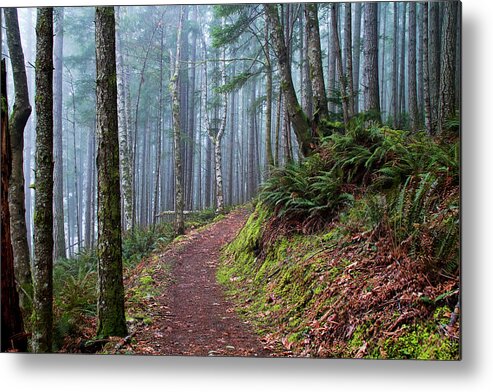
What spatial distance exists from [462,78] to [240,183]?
6.27 feet

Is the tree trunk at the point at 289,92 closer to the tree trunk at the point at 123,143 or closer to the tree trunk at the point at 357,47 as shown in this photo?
the tree trunk at the point at 357,47

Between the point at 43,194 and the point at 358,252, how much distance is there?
2.54m

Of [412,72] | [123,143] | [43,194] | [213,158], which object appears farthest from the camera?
[213,158]

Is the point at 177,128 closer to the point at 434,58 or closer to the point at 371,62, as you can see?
the point at 371,62

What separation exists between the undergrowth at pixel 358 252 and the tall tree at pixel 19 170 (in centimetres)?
163

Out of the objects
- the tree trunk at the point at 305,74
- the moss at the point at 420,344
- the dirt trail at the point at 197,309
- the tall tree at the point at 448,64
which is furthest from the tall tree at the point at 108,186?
the tall tree at the point at 448,64

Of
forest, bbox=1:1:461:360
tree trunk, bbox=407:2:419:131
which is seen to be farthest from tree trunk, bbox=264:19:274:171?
tree trunk, bbox=407:2:419:131

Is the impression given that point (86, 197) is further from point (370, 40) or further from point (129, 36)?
point (370, 40)

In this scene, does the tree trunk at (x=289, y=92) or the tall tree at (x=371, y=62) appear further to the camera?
the tree trunk at (x=289, y=92)

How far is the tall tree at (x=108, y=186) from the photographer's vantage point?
3.40 m

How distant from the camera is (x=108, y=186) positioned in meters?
3.42

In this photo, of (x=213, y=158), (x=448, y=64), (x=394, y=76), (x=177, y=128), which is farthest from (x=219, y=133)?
(x=448, y=64)

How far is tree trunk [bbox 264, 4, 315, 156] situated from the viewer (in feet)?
11.3

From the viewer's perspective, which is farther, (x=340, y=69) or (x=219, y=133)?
(x=219, y=133)
